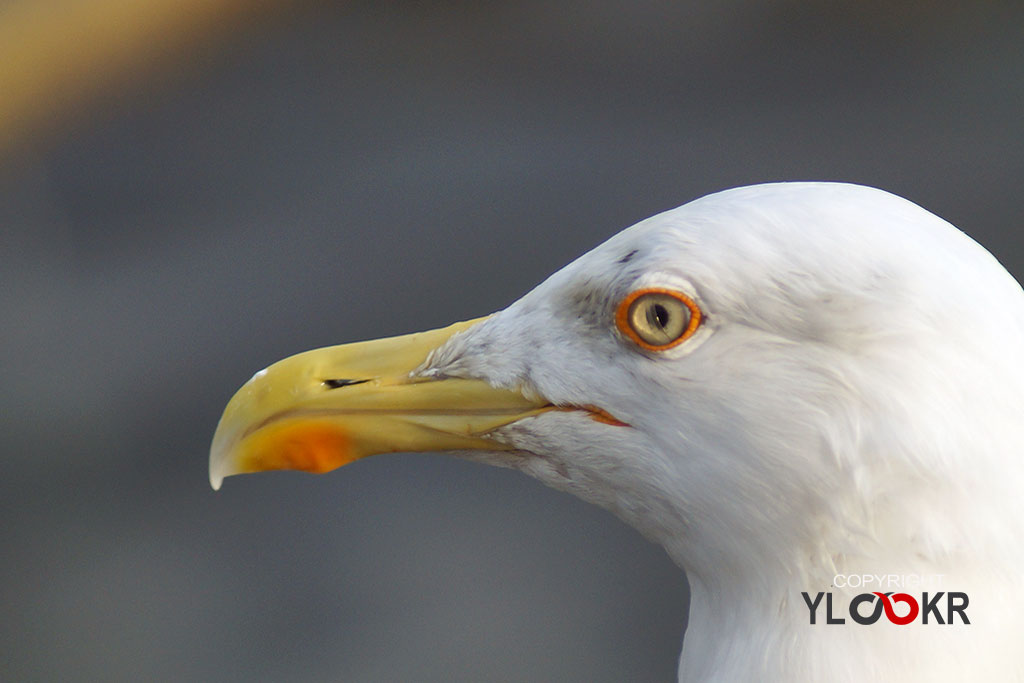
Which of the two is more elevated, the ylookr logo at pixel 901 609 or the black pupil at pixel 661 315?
the black pupil at pixel 661 315

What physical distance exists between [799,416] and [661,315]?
13 centimetres

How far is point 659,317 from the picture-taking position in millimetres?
833

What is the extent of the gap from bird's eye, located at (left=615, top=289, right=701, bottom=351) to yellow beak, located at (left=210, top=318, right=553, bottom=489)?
13 cm

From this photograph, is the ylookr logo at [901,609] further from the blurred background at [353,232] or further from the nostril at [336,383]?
the blurred background at [353,232]

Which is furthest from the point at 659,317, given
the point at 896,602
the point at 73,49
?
the point at 73,49

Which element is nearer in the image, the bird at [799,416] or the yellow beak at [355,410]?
the bird at [799,416]

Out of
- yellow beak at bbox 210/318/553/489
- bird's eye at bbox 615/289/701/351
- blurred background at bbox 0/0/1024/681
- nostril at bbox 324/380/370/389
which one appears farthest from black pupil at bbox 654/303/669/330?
blurred background at bbox 0/0/1024/681

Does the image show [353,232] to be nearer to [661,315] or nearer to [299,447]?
[299,447]

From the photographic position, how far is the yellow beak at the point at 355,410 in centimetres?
96

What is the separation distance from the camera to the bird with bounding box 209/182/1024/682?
764 millimetres

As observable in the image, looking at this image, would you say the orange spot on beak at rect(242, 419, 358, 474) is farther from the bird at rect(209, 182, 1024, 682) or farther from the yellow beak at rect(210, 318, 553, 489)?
the bird at rect(209, 182, 1024, 682)

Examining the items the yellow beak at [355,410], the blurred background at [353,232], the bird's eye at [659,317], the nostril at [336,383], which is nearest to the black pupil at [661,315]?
the bird's eye at [659,317]

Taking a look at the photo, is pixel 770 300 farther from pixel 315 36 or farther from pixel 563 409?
pixel 315 36

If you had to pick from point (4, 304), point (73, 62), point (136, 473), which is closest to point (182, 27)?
point (73, 62)
